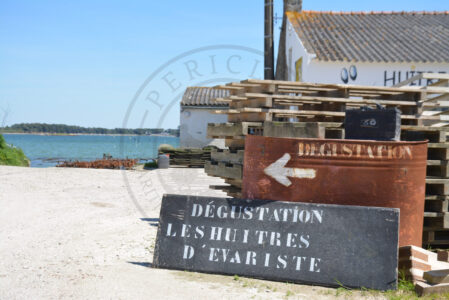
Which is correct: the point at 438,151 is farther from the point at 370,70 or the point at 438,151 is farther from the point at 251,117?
the point at 370,70

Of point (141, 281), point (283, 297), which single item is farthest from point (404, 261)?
point (141, 281)

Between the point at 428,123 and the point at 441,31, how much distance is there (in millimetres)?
14134

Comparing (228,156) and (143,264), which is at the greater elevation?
(228,156)

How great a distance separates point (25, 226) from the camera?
694cm

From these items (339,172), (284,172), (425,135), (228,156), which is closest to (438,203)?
(425,135)

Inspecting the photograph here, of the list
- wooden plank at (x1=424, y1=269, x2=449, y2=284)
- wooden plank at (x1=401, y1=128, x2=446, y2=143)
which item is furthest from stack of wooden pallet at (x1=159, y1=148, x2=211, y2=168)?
wooden plank at (x1=424, y1=269, x2=449, y2=284)

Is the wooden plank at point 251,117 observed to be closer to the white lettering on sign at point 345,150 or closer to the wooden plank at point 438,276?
the white lettering on sign at point 345,150

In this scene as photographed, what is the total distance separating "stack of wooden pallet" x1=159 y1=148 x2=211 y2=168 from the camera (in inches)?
811

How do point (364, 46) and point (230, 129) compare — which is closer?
point (230, 129)

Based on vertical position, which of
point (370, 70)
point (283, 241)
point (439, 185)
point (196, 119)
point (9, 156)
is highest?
point (370, 70)

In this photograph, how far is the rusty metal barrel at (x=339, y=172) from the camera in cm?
481

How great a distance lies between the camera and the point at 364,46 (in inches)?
711

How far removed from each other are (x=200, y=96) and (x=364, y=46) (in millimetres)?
13879

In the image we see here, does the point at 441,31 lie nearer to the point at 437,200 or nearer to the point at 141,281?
the point at 437,200
